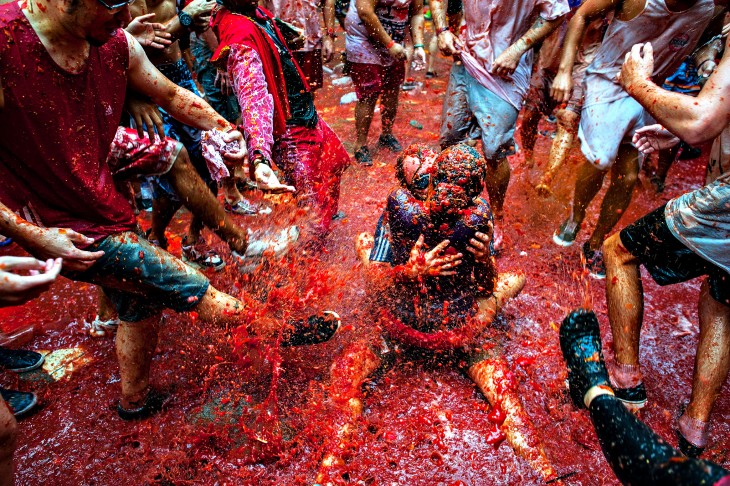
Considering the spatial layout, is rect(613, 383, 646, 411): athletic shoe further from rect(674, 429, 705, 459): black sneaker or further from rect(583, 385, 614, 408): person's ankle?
rect(583, 385, 614, 408): person's ankle

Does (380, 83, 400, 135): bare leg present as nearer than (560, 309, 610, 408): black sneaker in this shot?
No

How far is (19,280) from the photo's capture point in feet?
5.15

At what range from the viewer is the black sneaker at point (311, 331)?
9.29 feet

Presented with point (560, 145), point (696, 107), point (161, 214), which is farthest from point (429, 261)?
point (560, 145)

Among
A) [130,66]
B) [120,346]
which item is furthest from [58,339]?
[130,66]

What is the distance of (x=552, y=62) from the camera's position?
4852mm

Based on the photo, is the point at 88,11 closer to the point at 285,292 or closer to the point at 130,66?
the point at 130,66

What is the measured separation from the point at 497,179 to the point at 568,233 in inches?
32.1

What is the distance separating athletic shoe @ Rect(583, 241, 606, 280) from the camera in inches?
153

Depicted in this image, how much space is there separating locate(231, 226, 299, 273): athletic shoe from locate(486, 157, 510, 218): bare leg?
1.83 m

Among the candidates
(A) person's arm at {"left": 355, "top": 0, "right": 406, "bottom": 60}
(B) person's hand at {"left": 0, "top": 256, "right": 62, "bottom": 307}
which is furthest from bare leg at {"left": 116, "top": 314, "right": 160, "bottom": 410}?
(A) person's arm at {"left": 355, "top": 0, "right": 406, "bottom": 60}

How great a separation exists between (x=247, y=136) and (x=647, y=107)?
2205 mm

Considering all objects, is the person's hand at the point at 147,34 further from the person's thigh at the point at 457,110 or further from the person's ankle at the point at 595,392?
the person's ankle at the point at 595,392

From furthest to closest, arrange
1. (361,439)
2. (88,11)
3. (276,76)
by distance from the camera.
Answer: (276,76)
(361,439)
(88,11)
